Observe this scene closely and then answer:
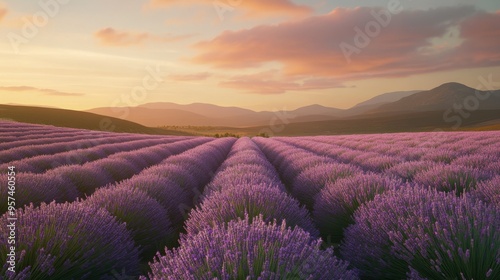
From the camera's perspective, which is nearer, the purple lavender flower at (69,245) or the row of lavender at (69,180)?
the purple lavender flower at (69,245)

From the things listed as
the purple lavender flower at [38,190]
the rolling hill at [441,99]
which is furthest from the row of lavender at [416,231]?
the rolling hill at [441,99]

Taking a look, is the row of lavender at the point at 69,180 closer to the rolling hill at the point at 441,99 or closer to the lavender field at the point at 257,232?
the lavender field at the point at 257,232

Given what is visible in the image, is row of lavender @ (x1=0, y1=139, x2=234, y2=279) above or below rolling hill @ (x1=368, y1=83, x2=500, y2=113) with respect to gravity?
below

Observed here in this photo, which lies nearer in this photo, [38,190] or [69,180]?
[38,190]

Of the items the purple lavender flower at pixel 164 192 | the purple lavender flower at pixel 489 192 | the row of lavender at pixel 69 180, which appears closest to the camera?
the purple lavender flower at pixel 489 192

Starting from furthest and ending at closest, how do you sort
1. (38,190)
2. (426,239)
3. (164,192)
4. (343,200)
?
(164,192)
(38,190)
(343,200)
(426,239)

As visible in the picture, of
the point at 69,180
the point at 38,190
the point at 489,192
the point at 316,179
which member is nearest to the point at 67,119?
the point at 69,180

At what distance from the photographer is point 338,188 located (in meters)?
4.20

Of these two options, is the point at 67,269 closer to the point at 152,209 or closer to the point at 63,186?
the point at 152,209

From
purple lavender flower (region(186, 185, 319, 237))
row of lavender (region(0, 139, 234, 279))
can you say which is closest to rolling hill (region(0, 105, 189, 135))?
row of lavender (region(0, 139, 234, 279))

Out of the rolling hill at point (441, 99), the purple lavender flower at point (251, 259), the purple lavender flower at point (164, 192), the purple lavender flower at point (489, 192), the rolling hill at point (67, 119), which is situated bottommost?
the purple lavender flower at point (164, 192)

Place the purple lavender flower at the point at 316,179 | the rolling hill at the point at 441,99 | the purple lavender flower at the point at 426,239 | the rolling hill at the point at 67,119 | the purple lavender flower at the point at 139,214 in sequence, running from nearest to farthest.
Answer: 1. the purple lavender flower at the point at 426,239
2. the purple lavender flower at the point at 139,214
3. the purple lavender flower at the point at 316,179
4. the rolling hill at the point at 67,119
5. the rolling hill at the point at 441,99

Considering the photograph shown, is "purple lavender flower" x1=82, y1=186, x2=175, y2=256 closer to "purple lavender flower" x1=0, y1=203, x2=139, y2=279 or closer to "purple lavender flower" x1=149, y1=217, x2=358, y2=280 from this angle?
"purple lavender flower" x1=0, y1=203, x2=139, y2=279

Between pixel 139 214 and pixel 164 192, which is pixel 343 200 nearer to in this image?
pixel 139 214
